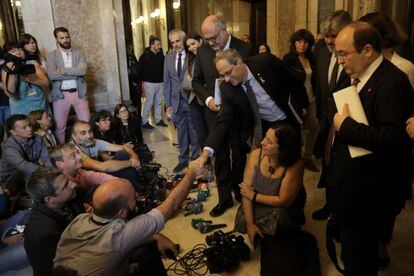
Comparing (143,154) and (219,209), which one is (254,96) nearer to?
(219,209)

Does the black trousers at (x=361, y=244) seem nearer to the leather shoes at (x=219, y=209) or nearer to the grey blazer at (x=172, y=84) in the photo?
the leather shoes at (x=219, y=209)

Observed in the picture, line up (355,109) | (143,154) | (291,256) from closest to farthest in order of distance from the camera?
1. (355,109)
2. (291,256)
3. (143,154)

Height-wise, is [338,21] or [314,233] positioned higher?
[338,21]

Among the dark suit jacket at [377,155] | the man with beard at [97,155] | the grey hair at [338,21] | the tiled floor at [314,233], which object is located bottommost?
the tiled floor at [314,233]

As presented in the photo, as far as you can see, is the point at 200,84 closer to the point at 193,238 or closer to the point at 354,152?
the point at 193,238

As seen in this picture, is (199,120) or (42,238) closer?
(42,238)

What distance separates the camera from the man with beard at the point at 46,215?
6.64 feet

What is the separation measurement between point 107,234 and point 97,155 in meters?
2.22

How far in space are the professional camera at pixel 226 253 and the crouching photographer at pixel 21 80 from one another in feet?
10.3

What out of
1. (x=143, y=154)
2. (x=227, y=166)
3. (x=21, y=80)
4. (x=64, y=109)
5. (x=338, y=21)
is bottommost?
(x=143, y=154)

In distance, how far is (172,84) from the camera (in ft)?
15.6

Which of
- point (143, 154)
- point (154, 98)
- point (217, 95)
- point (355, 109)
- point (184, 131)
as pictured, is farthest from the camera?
point (154, 98)

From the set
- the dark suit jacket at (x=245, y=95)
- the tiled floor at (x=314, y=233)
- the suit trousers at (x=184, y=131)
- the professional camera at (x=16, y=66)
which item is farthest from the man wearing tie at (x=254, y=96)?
the professional camera at (x=16, y=66)

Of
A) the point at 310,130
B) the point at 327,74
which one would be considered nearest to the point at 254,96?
the point at 327,74
